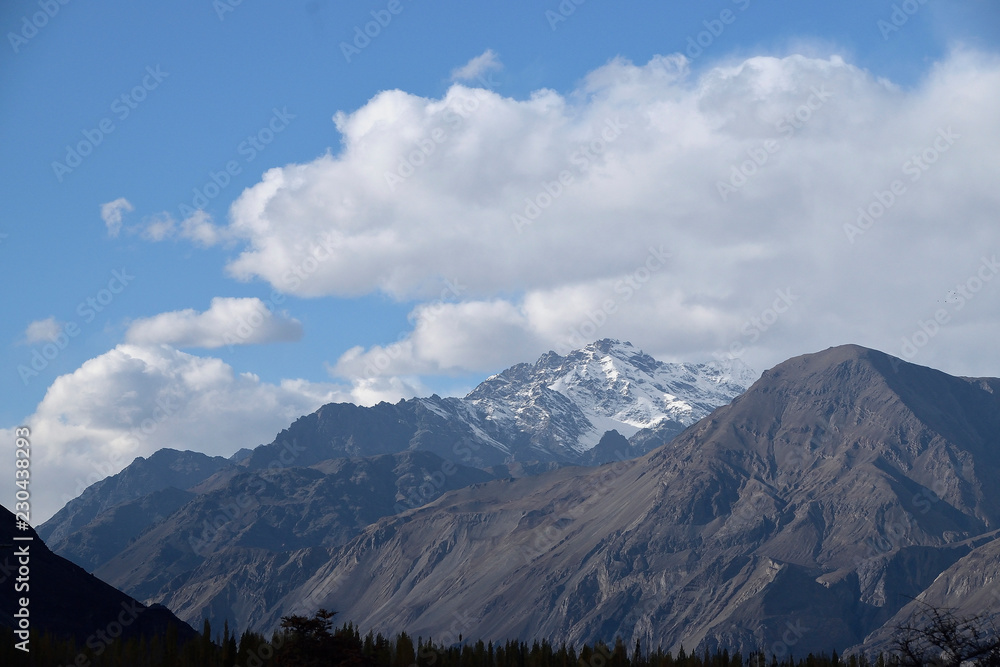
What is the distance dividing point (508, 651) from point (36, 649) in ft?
65.8

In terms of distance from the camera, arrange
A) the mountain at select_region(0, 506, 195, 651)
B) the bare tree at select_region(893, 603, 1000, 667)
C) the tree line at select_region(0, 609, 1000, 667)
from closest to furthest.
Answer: the bare tree at select_region(893, 603, 1000, 667) → the tree line at select_region(0, 609, 1000, 667) → the mountain at select_region(0, 506, 195, 651)

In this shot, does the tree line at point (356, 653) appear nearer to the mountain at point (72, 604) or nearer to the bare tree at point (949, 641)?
the bare tree at point (949, 641)

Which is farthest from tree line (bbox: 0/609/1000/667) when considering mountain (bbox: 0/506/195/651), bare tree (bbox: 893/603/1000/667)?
mountain (bbox: 0/506/195/651)

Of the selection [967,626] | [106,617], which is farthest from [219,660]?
[106,617]

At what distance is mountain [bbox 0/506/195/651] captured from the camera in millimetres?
116125

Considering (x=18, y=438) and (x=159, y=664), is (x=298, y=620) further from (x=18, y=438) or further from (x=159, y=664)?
(x=18, y=438)

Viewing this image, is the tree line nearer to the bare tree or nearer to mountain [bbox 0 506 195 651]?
the bare tree

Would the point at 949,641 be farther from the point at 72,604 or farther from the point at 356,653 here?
the point at 72,604

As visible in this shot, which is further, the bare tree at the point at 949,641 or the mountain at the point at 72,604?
the mountain at the point at 72,604

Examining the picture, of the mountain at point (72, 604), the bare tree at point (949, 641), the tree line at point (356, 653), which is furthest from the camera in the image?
the mountain at point (72, 604)

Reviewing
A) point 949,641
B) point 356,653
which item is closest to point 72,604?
point 356,653

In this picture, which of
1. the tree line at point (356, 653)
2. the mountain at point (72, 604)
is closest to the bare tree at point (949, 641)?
the tree line at point (356, 653)

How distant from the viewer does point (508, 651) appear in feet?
165

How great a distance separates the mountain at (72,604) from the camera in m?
116
